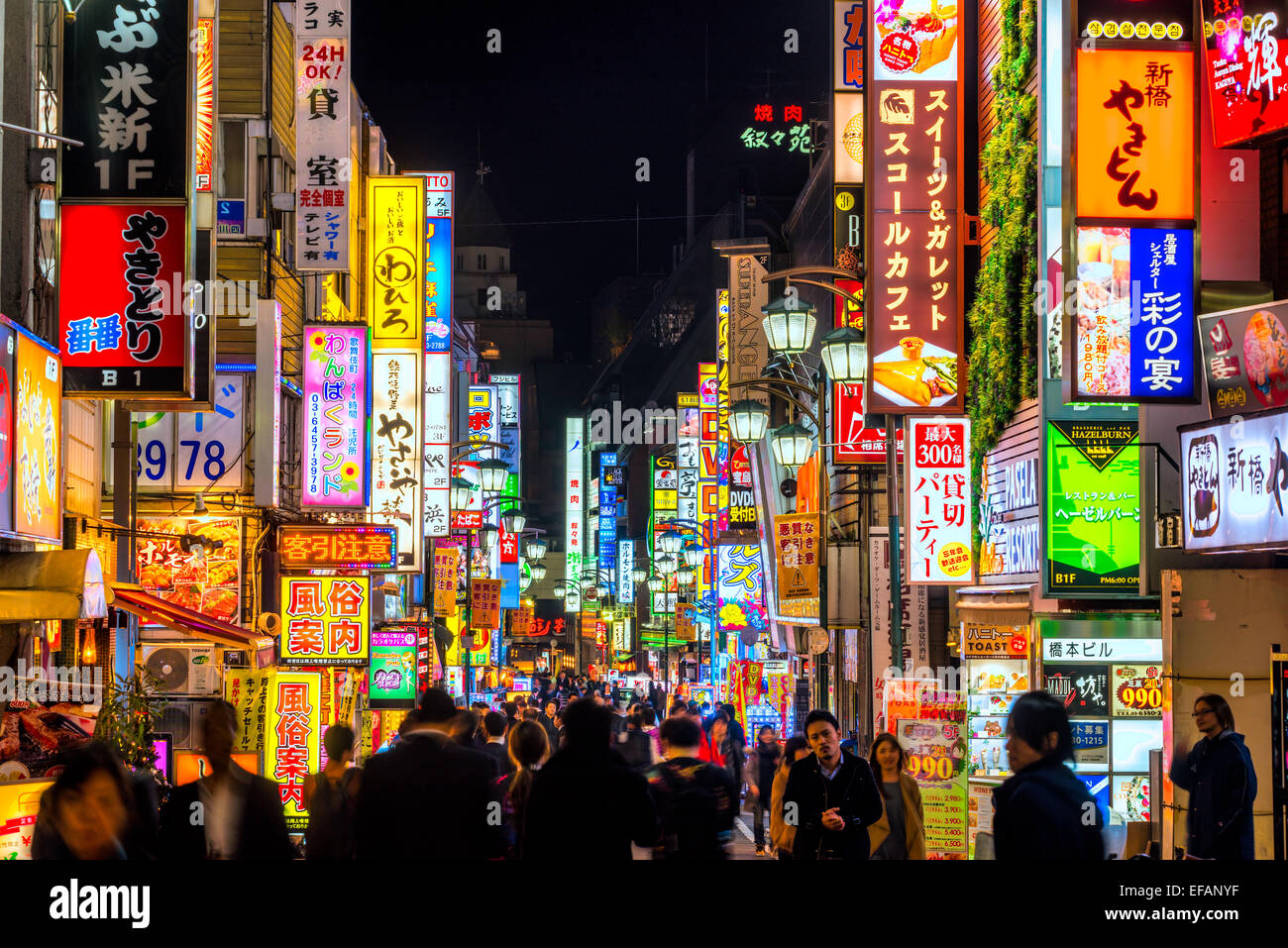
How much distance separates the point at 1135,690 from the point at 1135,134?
6271 mm

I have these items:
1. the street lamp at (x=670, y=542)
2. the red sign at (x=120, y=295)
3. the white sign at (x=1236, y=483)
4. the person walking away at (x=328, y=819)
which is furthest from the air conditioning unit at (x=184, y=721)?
the street lamp at (x=670, y=542)

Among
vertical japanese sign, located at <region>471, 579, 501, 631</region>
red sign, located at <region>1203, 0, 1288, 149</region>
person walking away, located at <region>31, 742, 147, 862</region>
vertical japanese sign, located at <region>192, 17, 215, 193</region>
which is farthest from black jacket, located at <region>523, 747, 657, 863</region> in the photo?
vertical japanese sign, located at <region>471, 579, 501, 631</region>

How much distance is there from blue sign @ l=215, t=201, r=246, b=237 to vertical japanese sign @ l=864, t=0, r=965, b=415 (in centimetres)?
1183

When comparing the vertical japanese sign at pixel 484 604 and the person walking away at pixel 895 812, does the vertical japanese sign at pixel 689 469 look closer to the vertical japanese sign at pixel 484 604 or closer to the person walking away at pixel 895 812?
the vertical japanese sign at pixel 484 604

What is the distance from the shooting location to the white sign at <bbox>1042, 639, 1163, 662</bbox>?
1573 cm

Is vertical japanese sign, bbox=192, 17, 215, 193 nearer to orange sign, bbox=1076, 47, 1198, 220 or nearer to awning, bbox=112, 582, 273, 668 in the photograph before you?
awning, bbox=112, 582, 273, 668

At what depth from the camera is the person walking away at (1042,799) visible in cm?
623

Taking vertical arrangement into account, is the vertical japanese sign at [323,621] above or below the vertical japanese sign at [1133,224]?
below

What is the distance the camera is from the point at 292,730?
20609 millimetres

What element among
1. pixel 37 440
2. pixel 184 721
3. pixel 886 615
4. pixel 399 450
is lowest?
pixel 184 721

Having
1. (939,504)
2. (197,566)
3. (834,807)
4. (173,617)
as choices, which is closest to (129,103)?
(173,617)

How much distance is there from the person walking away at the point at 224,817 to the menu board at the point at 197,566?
15.8 metres

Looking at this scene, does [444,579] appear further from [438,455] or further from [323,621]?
[323,621]

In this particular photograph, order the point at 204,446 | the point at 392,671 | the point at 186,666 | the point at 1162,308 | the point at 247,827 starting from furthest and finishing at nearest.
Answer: the point at 392,671, the point at 186,666, the point at 204,446, the point at 1162,308, the point at 247,827
